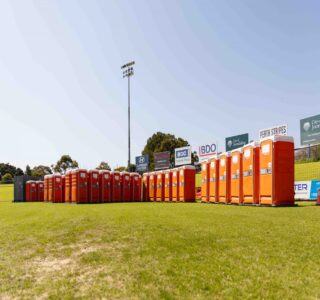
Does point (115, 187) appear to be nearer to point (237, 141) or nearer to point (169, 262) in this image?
point (237, 141)

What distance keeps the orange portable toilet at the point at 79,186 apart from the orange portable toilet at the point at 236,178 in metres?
13.5

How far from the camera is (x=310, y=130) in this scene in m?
36.1

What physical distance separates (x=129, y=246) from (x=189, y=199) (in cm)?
1774

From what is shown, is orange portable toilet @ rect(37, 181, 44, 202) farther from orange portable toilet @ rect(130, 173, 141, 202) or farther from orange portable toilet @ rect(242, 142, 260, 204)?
orange portable toilet @ rect(242, 142, 260, 204)

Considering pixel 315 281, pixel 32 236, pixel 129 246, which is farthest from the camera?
pixel 32 236

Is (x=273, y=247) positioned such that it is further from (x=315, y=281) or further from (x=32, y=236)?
(x=32, y=236)

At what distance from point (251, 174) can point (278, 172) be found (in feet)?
5.28

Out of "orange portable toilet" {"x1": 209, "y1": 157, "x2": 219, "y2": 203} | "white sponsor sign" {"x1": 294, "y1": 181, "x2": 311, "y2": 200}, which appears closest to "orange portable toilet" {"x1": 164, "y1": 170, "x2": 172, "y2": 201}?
"orange portable toilet" {"x1": 209, "y1": 157, "x2": 219, "y2": 203}

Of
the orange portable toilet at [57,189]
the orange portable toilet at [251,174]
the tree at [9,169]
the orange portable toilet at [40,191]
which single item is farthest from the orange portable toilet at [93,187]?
the tree at [9,169]

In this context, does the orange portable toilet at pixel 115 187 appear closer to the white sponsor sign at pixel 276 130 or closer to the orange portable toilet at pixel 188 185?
the orange portable toilet at pixel 188 185

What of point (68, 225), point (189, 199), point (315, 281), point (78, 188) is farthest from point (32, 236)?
point (78, 188)

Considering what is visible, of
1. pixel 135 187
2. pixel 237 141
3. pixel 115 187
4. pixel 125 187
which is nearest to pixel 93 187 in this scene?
pixel 115 187

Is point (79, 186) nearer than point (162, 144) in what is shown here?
Yes

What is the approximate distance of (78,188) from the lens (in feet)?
83.4
